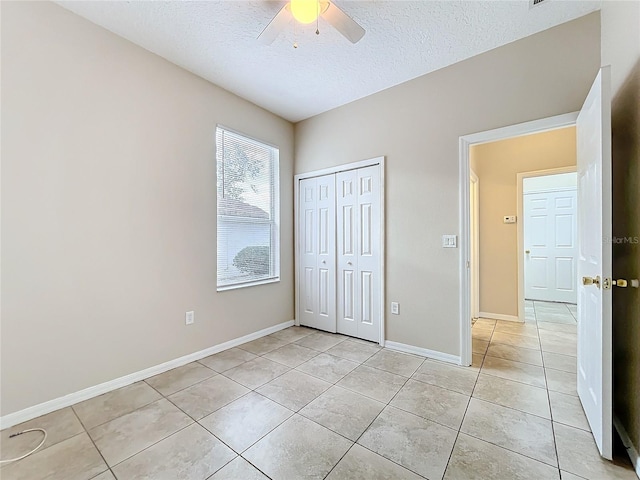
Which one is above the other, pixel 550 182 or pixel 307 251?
pixel 550 182

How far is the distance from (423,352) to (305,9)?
118 inches

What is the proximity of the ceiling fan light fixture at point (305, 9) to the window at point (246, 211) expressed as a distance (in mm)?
1637

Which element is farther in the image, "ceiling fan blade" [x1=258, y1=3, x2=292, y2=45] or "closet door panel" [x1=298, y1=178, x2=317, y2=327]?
"closet door panel" [x1=298, y1=178, x2=317, y2=327]

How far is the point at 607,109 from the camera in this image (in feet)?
4.69

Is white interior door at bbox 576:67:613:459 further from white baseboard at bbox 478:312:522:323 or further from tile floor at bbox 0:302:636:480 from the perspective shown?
white baseboard at bbox 478:312:522:323

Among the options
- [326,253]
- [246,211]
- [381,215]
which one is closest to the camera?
[381,215]

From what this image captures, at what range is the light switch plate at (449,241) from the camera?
2.58 metres

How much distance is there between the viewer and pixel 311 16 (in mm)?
1651

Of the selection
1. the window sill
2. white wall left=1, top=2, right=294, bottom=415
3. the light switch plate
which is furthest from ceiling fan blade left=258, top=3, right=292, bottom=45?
the window sill

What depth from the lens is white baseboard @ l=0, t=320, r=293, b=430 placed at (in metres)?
1.76

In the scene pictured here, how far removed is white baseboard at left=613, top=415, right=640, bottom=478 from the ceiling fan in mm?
2792

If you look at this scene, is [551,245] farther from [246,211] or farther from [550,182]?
[246,211]

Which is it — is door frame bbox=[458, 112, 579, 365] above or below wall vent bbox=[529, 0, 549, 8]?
below

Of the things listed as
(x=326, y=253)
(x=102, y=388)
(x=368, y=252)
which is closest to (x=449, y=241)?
(x=368, y=252)
